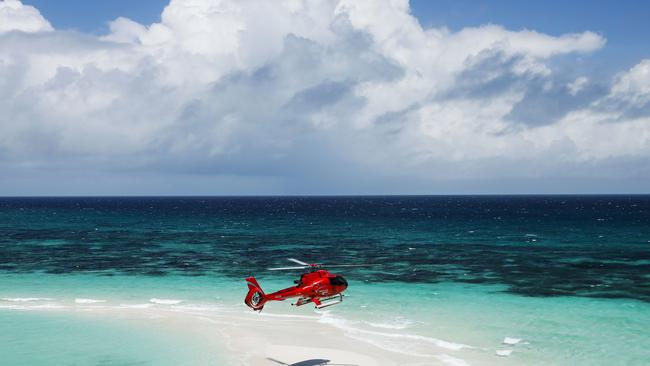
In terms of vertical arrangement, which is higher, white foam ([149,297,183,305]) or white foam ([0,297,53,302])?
white foam ([149,297,183,305])

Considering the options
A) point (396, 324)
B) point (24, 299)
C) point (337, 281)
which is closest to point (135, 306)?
point (24, 299)

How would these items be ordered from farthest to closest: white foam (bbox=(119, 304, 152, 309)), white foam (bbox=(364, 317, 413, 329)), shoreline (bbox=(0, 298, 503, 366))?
white foam (bbox=(119, 304, 152, 309)), white foam (bbox=(364, 317, 413, 329)), shoreline (bbox=(0, 298, 503, 366))

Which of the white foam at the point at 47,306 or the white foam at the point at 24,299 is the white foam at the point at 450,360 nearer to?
the white foam at the point at 47,306

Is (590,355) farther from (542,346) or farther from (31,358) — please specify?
→ (31,358)

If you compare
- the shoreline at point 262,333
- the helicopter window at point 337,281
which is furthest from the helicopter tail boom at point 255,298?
the helicopter window at point 337,281

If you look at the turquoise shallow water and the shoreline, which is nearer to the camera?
the shoreline

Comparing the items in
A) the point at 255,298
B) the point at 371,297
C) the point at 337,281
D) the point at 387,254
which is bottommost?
the point at 371,297

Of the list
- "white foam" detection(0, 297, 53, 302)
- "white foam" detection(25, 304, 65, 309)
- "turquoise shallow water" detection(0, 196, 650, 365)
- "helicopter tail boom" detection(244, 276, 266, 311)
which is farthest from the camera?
Answer: "white foam" detection(0, 297, 53, 302)

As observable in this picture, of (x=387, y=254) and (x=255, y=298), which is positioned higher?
(x=255, y=298)

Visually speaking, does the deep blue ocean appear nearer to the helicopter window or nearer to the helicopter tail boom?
the helicopter window

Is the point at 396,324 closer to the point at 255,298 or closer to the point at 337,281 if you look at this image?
the point at 337,281

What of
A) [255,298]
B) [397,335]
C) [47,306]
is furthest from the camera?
[47,306]

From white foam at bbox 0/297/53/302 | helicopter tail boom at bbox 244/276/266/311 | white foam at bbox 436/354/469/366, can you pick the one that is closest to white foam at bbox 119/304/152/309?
white foam at bbox 0/297/53/302

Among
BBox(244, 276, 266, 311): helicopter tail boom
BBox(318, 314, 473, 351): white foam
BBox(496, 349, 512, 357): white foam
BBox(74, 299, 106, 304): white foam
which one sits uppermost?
BBox(244, 276, 266, 311): helicopter tail boom
